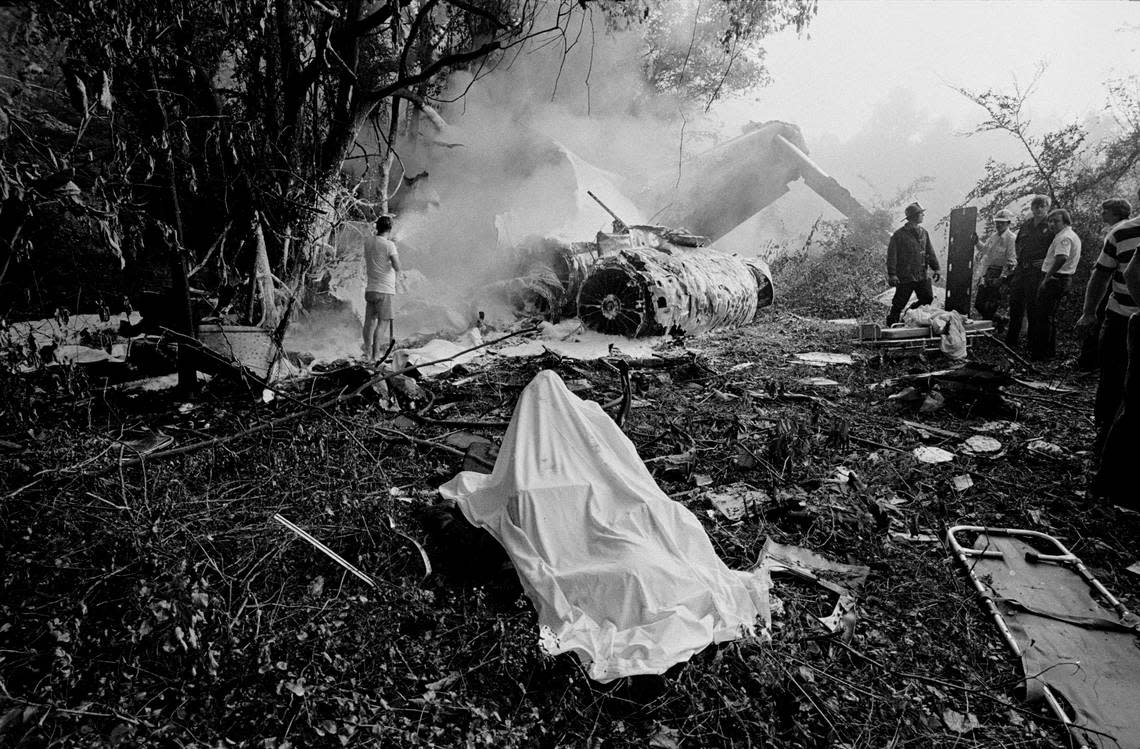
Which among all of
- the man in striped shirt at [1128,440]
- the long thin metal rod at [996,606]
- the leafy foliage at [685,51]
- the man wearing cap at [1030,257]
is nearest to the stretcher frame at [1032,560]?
the long thin metal rod at [996,606]

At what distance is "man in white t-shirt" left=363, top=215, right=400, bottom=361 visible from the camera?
24.8ft

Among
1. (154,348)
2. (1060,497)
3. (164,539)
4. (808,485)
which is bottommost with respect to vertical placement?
(1060,497)

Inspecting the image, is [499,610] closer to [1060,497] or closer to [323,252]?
[1060,497]

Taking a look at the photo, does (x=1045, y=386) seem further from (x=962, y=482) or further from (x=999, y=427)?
(x=962, y=482)

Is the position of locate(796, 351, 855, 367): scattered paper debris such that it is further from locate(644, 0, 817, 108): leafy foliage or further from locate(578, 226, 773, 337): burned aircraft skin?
locate(644, 0, 817, 108): leafy foliage

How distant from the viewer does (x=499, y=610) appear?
262 cm

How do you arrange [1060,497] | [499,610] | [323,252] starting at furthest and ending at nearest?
[323,252]
[1060,497]
[499,610]

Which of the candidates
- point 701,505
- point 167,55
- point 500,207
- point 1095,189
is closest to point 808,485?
point 701,505

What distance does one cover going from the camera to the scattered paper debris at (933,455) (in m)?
4.47

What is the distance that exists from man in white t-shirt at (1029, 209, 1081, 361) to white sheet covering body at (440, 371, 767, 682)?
648 centimetres

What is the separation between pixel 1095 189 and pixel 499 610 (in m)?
11.4

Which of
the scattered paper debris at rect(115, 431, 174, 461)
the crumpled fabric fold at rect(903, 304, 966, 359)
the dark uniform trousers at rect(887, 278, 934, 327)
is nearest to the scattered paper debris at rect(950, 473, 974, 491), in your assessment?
the crumpled fabric fold at rect(903, 304, 966, 359)

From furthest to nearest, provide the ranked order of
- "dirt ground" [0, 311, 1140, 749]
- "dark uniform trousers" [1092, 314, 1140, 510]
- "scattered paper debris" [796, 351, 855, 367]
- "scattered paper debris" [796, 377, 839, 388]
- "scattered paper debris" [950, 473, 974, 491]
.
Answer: "scattered paper debris" [796, 351, 855, 367]
"scattered paper debris" [796, 377, 839, 388]
"scattered paper debris" [950, 473, 974, 491]
"dark uniform trousers" [1092, 314, 1140, 510]
"dirt ground" [0, 311, 1140, 749]

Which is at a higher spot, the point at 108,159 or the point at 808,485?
the point at 108,159
